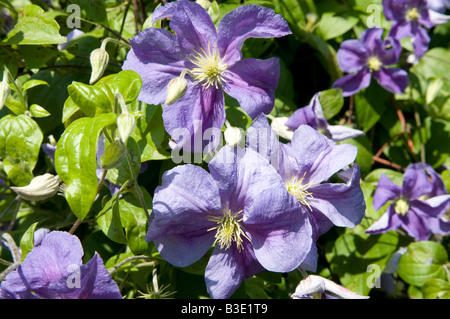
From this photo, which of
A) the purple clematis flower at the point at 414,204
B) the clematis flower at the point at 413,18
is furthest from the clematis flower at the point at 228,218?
the clematis flower at the point at 413,18

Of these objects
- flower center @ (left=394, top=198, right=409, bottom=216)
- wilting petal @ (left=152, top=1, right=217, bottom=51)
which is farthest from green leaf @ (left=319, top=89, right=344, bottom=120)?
wilting petal @ (left=152, top=1, right=217, bottom=51)

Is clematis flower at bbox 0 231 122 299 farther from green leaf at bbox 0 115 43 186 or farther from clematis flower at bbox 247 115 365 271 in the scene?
clematis flower at bbox 247 115 365 271

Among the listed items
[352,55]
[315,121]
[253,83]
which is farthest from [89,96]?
[352,55]

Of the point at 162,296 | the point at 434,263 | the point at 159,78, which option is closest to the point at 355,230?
the point at 434,263

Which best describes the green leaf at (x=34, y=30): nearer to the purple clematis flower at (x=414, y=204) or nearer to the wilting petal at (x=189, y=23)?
the wilting petal at (x=189, y=23)

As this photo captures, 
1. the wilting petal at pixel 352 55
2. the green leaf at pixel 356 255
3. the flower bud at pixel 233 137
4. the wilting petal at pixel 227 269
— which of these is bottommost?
the green leaf at pixel 356 255

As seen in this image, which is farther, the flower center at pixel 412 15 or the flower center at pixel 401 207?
the flower center at pixel 412 15

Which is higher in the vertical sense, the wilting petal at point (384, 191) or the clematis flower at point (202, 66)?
the clematis flower at point (202, 66)
